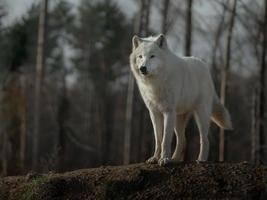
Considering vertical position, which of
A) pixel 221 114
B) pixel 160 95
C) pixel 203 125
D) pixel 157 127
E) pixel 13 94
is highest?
pixel 13 94

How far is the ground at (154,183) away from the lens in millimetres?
9070

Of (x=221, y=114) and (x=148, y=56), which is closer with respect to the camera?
(x=148, y=56)

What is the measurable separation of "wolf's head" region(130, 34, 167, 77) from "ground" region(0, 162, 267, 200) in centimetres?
151

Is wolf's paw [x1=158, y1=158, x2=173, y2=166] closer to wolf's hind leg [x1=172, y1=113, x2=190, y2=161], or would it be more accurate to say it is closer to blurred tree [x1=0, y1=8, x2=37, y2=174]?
wolf's hind leg [x1=172, y1=113, x2=190, y2=161]

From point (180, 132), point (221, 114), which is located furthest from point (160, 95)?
point (221, 114)

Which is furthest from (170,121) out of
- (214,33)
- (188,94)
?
(214,33)

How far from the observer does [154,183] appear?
30.9 ft

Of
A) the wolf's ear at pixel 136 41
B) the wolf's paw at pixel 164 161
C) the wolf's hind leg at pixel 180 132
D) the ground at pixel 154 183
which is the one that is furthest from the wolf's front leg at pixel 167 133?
the wolf's ear at pixel 136 41

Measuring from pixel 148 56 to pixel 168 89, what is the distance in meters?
0.64

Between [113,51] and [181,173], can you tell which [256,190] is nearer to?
[181,173]

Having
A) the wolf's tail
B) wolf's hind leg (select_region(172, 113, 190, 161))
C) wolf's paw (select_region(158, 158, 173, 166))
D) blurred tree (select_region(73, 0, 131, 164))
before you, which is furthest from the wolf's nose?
blurred tree (select_region(73, 0, 131, 164))

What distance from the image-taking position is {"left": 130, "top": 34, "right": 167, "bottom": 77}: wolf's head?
963 cm

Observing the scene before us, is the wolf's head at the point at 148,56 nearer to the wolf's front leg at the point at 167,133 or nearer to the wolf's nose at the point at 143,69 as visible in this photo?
the wolf's nose at the point at 143,69

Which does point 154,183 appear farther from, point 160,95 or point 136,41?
point 136,41
